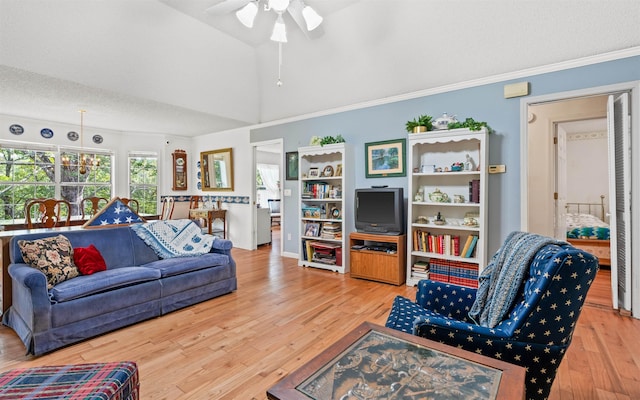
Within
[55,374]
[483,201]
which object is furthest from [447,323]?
[483,201]

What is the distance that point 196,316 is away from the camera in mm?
2893

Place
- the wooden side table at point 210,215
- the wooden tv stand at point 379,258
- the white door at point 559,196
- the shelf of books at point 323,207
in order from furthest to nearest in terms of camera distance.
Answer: the wooden side table at point 210,215
the white door at point 559,196
the shelf of books at point 323,207
the wooden tv stand at point 379,258

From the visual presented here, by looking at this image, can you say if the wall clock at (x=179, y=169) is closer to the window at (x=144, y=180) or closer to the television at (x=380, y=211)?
the window at (x=144, y=180)

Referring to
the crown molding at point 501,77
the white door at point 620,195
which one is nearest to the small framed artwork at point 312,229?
the crown molding at point 501,77

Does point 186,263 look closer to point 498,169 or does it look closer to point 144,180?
point 498,169

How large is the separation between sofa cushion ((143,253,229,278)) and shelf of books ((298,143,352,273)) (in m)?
1.56

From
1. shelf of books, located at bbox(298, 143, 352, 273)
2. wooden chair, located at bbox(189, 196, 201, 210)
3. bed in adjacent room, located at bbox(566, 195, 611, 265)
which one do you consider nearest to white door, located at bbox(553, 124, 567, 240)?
bed in adjacent room, located at bbox(566, 195, 611, 265)

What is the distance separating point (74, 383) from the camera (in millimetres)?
1195

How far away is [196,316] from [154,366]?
2.70ft

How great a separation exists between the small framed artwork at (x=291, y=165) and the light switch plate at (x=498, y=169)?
2.90 meters

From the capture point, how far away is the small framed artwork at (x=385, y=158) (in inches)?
161

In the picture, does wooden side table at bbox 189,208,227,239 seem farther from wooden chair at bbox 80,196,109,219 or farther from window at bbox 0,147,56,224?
window at bbox 0,147,56,224

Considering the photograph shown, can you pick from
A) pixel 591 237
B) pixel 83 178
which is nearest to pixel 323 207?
pixel 591 237

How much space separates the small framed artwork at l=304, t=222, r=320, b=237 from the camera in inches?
185
